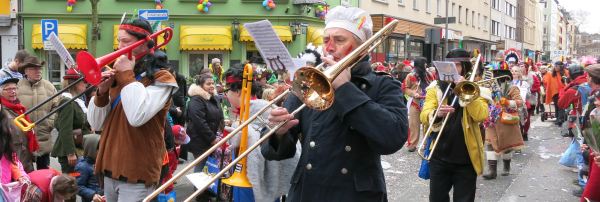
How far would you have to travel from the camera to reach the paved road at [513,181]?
7488mm

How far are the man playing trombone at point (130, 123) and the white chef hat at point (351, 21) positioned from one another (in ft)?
4.02

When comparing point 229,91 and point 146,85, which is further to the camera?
point 229,91

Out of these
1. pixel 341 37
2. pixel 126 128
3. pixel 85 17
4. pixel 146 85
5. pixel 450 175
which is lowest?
pixel 450 175

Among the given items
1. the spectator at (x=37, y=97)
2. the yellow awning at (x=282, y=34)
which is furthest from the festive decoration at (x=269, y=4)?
the spectator at (x=37, y=97)

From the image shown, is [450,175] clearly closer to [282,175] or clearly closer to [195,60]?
[282,175]

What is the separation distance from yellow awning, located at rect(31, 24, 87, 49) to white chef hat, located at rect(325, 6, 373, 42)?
20224 millimetres

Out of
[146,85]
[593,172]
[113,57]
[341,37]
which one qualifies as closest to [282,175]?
[146,85]

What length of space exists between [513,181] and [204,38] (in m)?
15.8

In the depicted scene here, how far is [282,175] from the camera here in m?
4.77

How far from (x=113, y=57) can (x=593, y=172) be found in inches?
148

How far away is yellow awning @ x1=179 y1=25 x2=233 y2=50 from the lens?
73.0 ft

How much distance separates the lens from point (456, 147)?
518 cm

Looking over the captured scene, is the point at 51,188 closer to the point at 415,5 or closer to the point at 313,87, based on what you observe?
the point at 313,87

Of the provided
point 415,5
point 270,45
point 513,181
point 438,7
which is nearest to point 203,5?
point 415,5
